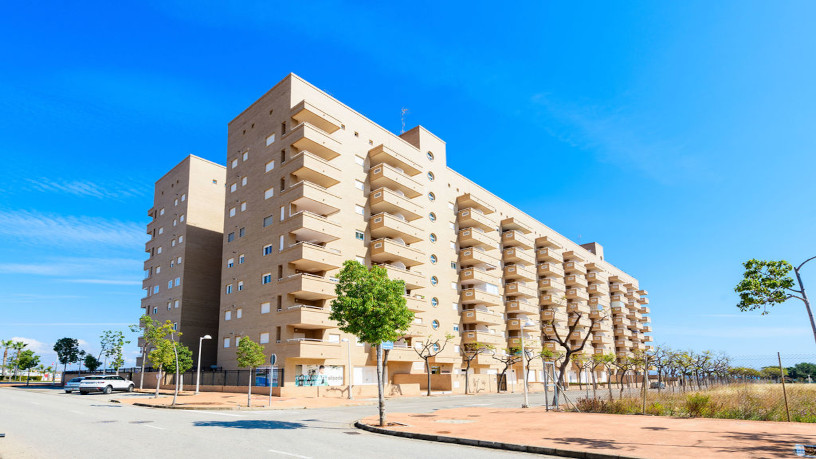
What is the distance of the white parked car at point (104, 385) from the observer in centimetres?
4306

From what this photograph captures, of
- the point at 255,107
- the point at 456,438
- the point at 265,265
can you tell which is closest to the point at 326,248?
the point at 265,265

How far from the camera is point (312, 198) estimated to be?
145 ft

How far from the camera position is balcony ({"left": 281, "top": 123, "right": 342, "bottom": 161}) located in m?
45.0

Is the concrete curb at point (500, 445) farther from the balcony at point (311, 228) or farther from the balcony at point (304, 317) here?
the balcony at point (311, 228)

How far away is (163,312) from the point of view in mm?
58562

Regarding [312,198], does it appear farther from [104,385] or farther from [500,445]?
[500,445]

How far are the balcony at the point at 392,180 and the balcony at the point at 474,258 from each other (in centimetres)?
1209

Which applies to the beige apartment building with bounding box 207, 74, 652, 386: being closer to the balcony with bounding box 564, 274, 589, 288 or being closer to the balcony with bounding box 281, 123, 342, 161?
the balcony with bounding box 281, 123, 342, 161

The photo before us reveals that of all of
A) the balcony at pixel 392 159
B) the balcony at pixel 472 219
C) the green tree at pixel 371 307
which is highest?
the balcony at pixel 392 159

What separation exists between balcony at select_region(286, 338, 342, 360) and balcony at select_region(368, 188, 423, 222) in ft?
51.4

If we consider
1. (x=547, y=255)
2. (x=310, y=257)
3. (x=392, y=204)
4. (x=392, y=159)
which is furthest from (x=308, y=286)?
(x=547, y=255)

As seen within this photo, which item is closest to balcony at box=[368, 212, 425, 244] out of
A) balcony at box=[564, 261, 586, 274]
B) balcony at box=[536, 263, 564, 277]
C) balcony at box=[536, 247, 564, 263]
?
balcony at box=[536, 263, 564, 277]

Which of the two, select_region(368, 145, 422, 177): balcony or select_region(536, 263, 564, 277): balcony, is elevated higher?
select_region(368, 145, 422, 177): balcony

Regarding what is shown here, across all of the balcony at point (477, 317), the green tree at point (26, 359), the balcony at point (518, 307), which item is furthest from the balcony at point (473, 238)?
the green tree at point (26, 359)
